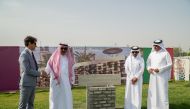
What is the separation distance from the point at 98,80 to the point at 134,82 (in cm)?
102

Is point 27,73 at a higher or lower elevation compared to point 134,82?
higher

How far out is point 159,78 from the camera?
9.48 m

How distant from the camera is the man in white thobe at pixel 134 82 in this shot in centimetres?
947

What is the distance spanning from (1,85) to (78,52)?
400cm

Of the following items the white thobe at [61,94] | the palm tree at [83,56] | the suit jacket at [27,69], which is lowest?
the white thobe at [61,94]

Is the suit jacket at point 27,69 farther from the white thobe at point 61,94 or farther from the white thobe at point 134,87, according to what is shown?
the white thobe at point 134,87

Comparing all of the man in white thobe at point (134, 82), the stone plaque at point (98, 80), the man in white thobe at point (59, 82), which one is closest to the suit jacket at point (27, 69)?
the man in white thobe at point (59, 82)

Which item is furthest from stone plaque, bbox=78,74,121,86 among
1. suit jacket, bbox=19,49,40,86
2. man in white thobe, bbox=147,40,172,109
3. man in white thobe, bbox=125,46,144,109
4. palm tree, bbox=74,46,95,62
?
palm tree, bbox=74,46,95,62

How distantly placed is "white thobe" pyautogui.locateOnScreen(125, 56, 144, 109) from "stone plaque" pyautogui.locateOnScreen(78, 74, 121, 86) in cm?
42

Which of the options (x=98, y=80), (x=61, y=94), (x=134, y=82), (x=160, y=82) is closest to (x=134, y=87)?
(x=134, y=82)

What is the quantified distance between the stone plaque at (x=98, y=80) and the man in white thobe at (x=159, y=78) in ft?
3.31

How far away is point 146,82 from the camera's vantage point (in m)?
19.6

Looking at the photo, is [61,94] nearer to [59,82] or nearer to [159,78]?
[59,82]

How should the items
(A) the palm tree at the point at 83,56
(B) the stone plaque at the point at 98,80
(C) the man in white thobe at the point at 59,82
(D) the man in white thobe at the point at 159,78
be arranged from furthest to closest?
(A) the palm tree at the point at 83,56 → (D) the man in white thobe at the point at 159,78 → (B) the stone plaque at the point at 98,80 → (C) the man in white thobe at the point at 59,82
